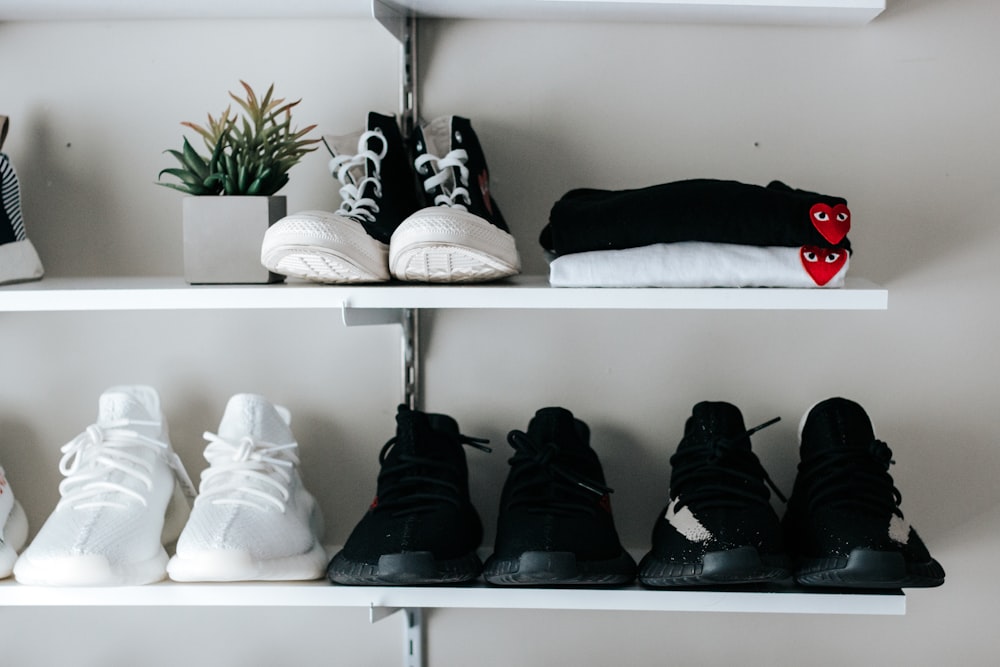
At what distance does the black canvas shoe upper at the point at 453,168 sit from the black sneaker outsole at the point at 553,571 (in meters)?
0.35

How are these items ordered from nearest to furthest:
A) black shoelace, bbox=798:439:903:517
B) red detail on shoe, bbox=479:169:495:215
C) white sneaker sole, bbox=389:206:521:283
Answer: white sneaker sole, bbox=389:206:521:283
black shoelace, bbox=798:439:903:517
red detail on shoe, bbox=479:169:495:215

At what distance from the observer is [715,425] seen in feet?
3.16

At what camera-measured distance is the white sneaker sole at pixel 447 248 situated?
2.58 ft

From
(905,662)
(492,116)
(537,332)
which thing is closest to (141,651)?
(537,332)

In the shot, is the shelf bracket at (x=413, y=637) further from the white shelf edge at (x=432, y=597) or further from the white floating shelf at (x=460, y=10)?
the white floating shelf at (x=460, y=10)

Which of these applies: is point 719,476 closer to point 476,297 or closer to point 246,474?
point 476,297

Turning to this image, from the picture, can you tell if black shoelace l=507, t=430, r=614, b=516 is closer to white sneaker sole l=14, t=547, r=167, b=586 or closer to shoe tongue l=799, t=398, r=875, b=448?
shoe tongue l=799, t=398, r=875, b=448

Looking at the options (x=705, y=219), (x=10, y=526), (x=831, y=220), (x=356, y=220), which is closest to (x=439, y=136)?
(x=356, y=220)

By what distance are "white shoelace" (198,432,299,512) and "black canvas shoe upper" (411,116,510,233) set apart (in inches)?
13.2

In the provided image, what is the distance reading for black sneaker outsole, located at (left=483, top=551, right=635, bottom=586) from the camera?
84cm

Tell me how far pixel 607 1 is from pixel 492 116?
0.82 feet

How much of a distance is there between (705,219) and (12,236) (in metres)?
0.78

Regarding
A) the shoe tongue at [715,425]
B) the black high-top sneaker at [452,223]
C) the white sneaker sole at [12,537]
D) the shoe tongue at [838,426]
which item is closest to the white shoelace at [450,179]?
the black high-top sneaker at [452,223]

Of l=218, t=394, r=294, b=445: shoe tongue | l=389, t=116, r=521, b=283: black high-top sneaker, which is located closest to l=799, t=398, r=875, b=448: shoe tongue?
l=389, t=116, r=521, b=283: black high-top sneaker
